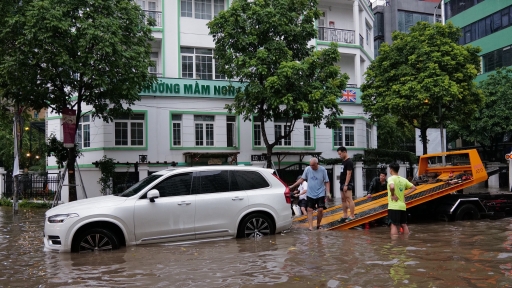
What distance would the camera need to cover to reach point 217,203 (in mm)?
9688

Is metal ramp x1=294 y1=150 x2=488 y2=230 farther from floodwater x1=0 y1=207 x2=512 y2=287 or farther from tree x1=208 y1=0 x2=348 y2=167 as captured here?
tree x1=208 y1=0 x2=348 y2=167

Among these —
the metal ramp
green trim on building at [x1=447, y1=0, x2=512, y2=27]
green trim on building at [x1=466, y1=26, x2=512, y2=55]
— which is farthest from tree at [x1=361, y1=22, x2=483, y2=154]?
green trim on building at [x1=447, y1=0, x2=512, y2=27]

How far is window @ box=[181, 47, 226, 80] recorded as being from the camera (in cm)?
2466

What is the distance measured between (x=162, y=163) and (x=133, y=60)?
21.0ft

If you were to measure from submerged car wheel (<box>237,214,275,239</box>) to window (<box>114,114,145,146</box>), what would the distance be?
1456 cm

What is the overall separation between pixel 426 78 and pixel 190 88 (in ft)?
35.9

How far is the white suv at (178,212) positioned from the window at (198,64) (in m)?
15.1

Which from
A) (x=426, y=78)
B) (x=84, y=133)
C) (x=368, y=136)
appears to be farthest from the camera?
(x=368, y=136)

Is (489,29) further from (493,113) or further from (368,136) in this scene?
(368,136)

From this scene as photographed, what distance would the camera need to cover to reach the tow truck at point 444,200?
1179 cm

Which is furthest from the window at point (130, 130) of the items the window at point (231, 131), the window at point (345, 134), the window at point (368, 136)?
the window at point (368, 136)

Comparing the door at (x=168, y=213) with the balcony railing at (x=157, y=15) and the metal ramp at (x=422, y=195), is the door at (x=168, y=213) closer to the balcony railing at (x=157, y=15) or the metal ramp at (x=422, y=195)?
the metal ramp at (x=422, y=195)

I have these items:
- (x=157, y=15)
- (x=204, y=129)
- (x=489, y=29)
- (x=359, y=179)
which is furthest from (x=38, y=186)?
(x=489, y=29)

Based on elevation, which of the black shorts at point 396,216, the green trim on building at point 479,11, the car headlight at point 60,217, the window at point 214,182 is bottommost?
the black shorts at point 396,216
